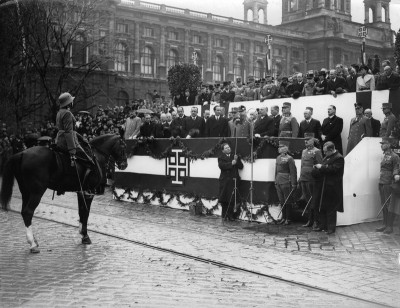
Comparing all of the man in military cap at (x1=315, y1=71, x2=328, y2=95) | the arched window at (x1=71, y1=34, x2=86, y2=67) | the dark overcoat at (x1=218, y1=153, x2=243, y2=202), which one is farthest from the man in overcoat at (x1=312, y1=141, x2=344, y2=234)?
the arched window at (x1=71, y1=34, x2=86, y2=67)

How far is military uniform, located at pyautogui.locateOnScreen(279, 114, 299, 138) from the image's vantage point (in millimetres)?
14062

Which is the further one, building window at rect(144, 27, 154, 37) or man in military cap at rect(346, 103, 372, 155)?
building window at rect(144, 27, 154, 37)

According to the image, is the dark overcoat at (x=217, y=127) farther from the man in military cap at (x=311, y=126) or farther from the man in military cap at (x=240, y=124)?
the man in military cap at (x=311, y=126)

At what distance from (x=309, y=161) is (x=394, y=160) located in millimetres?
1919

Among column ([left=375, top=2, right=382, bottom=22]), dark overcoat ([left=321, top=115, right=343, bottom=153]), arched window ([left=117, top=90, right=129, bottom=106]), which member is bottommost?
dark overcoat ([left=321, top=115, right=343, bottom=153])

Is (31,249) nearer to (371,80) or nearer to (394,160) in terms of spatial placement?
(394,160)

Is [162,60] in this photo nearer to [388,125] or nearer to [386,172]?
[388,125]

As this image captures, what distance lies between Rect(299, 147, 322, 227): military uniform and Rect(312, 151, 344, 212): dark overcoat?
341 millimetres

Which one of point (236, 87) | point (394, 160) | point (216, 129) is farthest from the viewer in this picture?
point (236, 87)

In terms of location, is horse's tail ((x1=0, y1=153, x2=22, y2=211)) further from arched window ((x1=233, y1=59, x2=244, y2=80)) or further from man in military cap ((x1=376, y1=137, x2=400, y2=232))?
arched window ((x1=233, y1=59, x2=244, y2=80))

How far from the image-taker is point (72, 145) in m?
9.95

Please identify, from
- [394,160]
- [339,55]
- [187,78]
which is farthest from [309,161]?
[339,55]

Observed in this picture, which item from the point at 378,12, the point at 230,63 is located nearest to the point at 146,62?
the point at 230,63

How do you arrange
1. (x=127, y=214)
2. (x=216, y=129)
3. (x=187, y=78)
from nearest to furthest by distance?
→ 1. (x=127, y=214)
2. (x=216, y=129)
3. (x=187, y=78)
